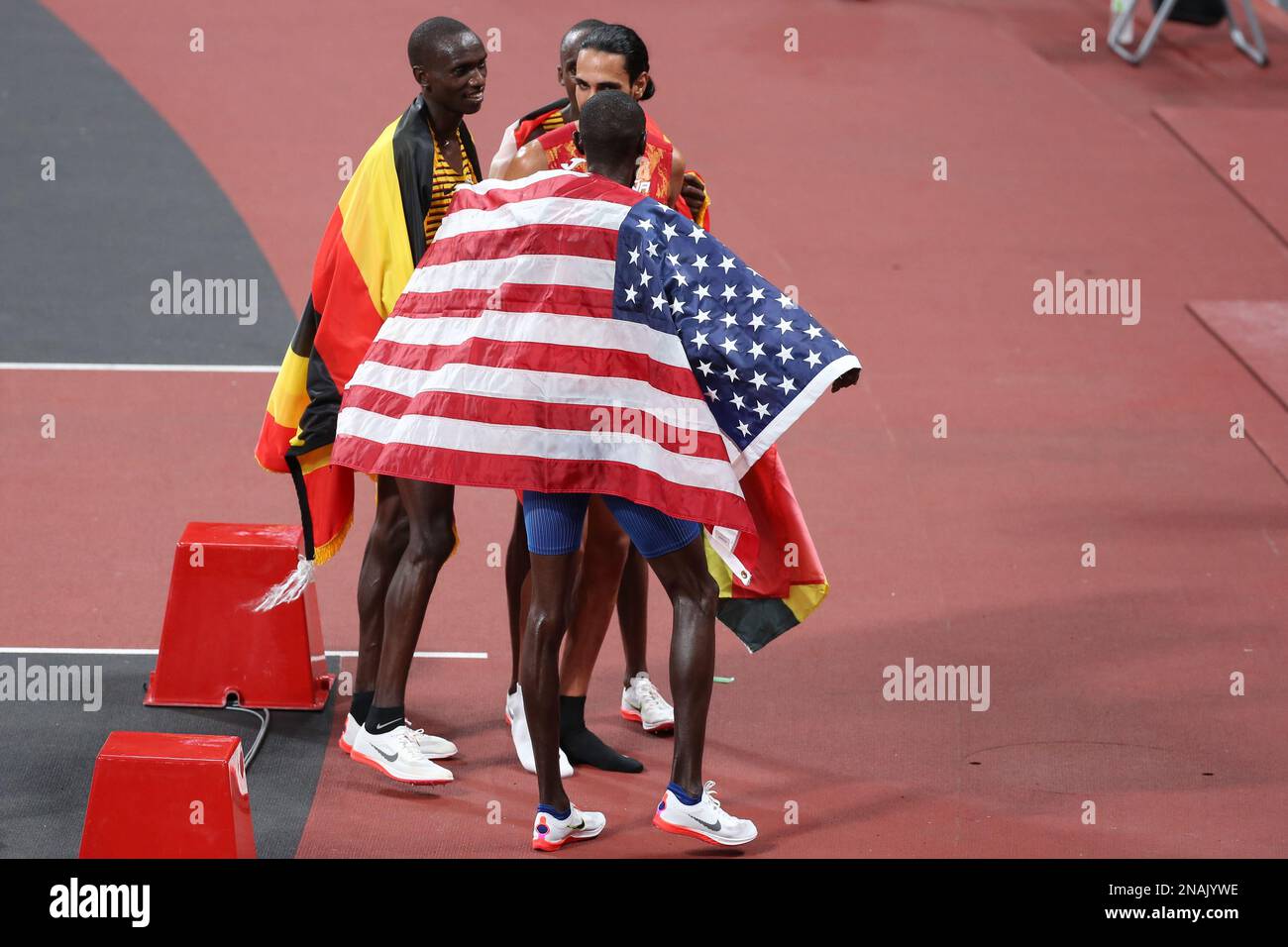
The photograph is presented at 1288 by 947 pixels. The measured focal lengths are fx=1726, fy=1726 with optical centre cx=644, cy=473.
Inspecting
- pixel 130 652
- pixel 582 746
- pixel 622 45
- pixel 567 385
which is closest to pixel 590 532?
pixel 582 746

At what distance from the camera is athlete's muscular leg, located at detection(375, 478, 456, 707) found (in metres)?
5.76

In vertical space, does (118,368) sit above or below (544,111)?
below

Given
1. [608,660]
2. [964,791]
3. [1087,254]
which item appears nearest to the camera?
[964,791]

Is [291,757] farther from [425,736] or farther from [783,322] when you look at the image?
[783,322]

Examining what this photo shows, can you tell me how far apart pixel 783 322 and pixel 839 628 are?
229cm

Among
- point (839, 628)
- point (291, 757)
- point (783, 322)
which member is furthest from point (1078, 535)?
point (291, 757)

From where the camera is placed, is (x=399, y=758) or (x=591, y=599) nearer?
(x=399, y=758)

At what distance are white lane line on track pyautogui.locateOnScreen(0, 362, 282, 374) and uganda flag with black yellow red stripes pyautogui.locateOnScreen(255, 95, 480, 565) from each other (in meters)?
3.71

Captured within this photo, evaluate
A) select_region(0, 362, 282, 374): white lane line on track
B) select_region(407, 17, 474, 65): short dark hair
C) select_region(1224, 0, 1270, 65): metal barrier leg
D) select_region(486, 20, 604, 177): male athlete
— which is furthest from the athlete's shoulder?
select_region(1224, 0, 1270, 65): metal barrier leg

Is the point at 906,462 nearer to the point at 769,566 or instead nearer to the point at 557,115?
the point at 769,566

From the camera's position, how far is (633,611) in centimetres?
625

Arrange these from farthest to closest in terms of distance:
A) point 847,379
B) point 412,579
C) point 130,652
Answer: point 130,652 → point 412,579 → point 847,379

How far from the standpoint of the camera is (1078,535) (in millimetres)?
7980

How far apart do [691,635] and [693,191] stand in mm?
1691
